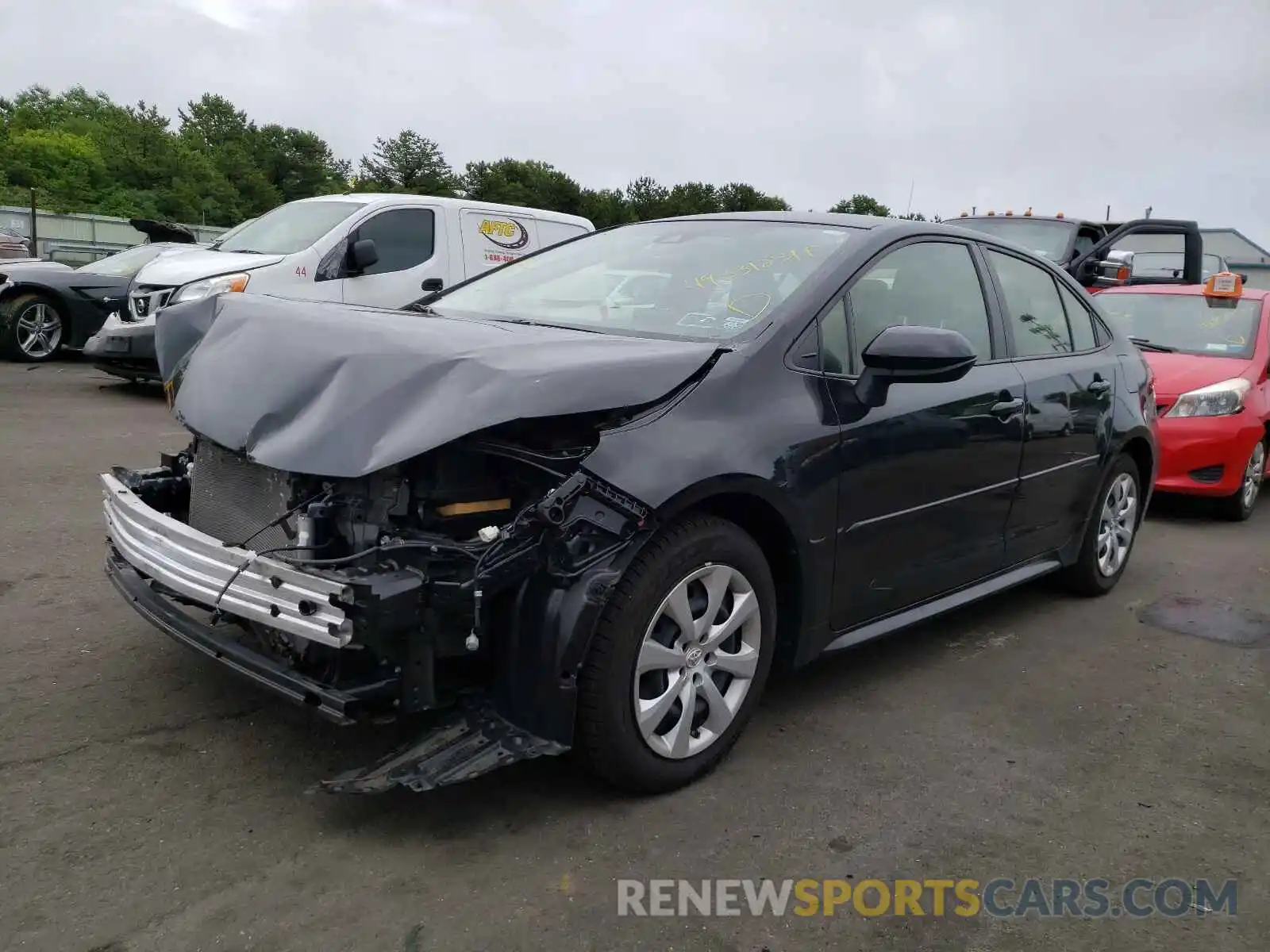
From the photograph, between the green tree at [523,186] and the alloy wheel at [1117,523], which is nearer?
the alloy wheel at [1117,523]

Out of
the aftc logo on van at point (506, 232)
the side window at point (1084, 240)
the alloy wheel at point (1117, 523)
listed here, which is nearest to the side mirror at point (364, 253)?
the aftc logo on van at point (506, 232)

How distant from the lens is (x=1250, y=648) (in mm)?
4488

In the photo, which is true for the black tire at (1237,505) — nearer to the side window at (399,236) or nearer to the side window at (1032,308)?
the side window at (1032,308)

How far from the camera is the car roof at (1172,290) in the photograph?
7.76 m

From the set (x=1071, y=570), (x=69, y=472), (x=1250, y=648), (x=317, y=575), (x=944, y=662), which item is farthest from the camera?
(x=69, y=472)

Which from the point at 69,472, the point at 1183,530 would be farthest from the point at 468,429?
the point at 1183,530

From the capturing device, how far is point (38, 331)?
1179 cm

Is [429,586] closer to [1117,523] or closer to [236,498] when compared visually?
[236,498]

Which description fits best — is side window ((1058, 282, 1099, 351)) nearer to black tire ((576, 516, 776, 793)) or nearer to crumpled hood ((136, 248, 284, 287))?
black tire ((576, 516, 776, 793))

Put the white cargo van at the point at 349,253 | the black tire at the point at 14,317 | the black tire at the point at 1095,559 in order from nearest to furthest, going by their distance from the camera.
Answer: the black tire at the point at 1095,559 < the white cargo van at the point at 349,253 < the black tire at the point at 14,317

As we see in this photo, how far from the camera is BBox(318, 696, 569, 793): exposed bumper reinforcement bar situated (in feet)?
8.28

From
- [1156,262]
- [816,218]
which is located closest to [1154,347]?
[816,218]

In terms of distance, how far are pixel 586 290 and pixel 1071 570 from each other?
2761mm

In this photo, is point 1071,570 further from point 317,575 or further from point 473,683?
point 317,575
